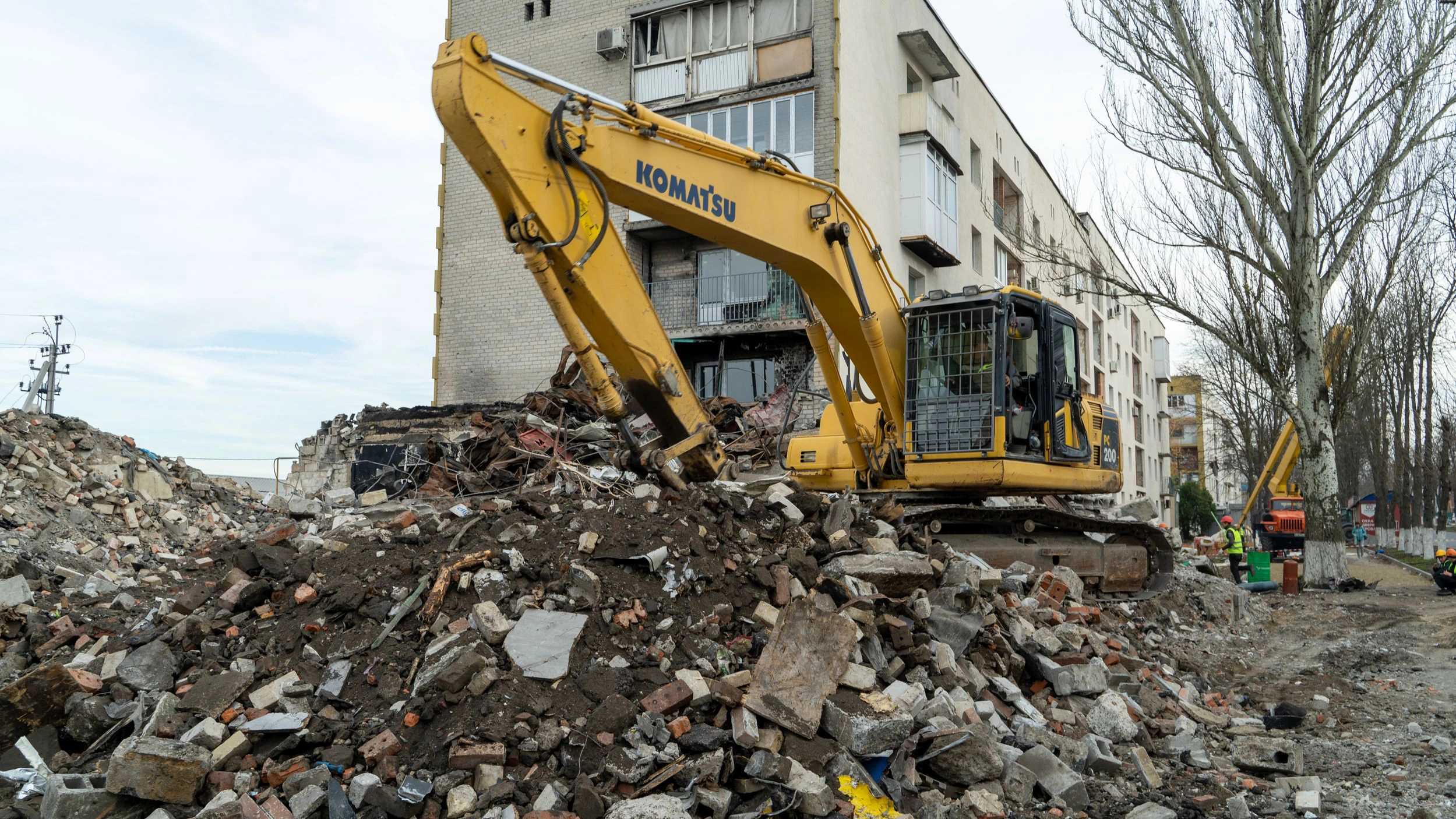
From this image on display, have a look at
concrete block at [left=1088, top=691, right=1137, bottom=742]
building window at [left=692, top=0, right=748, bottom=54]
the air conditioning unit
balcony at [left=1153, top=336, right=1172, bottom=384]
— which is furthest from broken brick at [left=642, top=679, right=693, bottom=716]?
balcony at [left=1153, top=336, right=1172, bottom=384]

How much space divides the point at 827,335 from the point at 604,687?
5.05m

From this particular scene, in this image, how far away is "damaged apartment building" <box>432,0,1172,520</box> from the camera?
69.4 ft

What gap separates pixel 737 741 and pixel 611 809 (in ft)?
2.44

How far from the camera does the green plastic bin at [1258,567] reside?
17.0m

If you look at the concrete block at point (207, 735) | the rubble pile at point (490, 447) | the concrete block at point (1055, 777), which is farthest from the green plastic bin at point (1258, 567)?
the concrete block at point (207, 735)

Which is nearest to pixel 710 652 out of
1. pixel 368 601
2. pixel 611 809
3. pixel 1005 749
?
pixel 611 809

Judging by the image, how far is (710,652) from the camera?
17.9 ft

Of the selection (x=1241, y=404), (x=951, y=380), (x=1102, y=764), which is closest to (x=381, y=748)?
(x=1102, y=764)

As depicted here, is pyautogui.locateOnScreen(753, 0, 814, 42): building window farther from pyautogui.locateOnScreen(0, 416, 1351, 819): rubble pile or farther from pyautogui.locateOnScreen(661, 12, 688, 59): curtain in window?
pyautogui.locateOnScreen(0, 416, 1351, 819): rubble pile

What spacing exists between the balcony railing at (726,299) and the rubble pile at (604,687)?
14.2 meters

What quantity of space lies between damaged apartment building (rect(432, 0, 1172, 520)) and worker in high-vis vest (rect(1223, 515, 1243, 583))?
4.86m

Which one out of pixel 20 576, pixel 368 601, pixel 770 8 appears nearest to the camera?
pixel 368 601

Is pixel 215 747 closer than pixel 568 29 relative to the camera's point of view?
Yes

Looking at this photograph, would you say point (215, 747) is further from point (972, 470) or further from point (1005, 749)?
point (972, 470)
